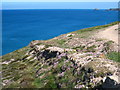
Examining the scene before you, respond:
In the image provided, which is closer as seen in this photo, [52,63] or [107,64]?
[107,64]

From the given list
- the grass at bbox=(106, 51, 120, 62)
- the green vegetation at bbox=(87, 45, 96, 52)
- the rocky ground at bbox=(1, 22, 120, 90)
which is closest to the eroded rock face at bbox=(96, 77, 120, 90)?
the rocky ground at bbox=(1, 22, 120, 90)

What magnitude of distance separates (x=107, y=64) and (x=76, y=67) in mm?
5352

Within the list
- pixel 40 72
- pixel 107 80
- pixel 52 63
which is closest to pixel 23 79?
pixel 40 72

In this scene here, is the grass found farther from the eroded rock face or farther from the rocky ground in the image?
the eroded rock face

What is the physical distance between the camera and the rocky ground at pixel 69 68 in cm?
2428

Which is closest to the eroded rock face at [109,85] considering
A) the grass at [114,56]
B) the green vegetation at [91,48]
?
the grass at [114,56]

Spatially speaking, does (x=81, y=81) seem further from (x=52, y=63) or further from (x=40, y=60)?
(x=40, y=60)

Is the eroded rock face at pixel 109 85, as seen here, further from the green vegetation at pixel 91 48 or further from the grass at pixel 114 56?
the green vegetation at pixel 91 48

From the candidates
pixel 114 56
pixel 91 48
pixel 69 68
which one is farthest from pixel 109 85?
pixel 91 48

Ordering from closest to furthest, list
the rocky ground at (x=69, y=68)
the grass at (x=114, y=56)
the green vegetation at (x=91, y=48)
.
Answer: the rocky ground at (x=69, y=68) → the grass at (x=114, y=56) → the green vegetation at (x=91, y=48)

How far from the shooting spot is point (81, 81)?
25.4 meters

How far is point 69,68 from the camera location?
29953 mm

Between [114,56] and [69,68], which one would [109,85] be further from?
[114,56]

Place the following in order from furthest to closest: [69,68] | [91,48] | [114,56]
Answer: [91,48], [114,56], [69,68]
